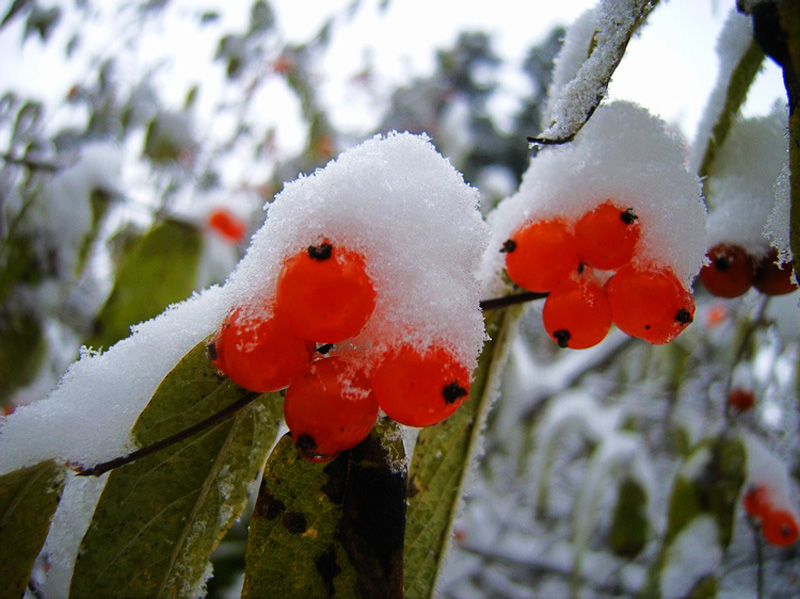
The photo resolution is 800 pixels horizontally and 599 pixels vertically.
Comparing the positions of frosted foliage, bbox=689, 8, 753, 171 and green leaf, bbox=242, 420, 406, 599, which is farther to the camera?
frosted foliage, bbox=689, 8, 753, 171

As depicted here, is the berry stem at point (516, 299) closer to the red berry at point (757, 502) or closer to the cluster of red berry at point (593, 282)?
the cluster of red berry at point (593, 282)

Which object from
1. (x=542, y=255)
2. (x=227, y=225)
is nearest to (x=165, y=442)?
(x=542, y=255)

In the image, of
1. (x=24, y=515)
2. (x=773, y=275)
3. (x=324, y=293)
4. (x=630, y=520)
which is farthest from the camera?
(x=630, y=520)

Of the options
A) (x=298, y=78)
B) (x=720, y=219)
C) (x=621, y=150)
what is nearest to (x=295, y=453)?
(x=621, y=150)

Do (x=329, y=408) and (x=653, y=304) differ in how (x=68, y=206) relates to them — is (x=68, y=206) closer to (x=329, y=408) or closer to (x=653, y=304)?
(x=329, y=408)

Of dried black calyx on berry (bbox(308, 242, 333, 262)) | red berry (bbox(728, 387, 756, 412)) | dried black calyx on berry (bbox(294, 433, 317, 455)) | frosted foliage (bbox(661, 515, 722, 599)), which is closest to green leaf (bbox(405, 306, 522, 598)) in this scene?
dried black calyx on berry (bbox(294, 433, 317, 455))

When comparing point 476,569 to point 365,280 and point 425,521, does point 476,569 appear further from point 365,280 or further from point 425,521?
point 365,280

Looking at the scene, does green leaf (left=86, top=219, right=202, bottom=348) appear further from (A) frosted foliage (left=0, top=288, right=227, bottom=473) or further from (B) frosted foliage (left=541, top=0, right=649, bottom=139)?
(B) frosted foliage (left=541, top=0, right=649, bottom=139)
